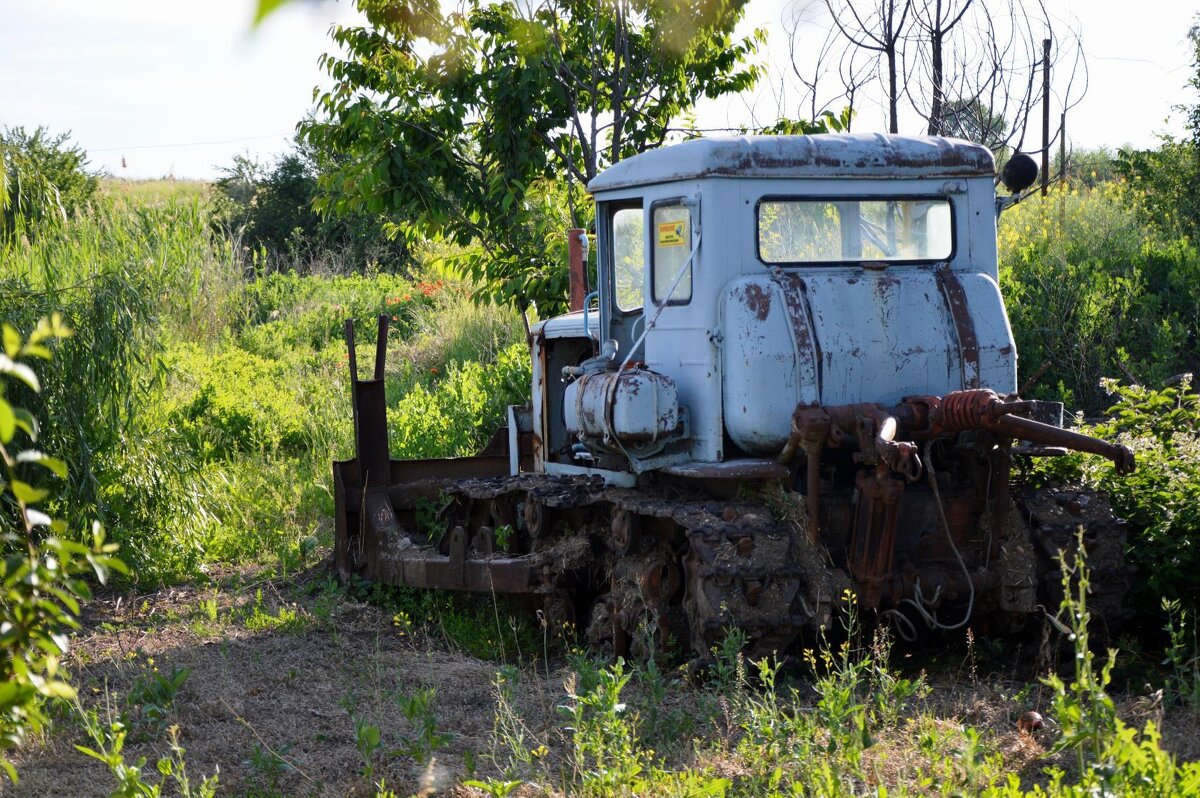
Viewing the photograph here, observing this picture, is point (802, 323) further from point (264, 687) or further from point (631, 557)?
point (264, 687)

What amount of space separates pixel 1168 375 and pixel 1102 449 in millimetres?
6594

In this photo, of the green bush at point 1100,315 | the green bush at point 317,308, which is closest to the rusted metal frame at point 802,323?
the green bush at point 1100,315

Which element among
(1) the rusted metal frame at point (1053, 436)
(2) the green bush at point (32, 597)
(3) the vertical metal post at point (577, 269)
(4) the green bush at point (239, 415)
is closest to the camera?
(2) the green bush at point (32, 597)

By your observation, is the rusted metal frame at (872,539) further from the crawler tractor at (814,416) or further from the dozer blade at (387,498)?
the dozer blade at (387,498)

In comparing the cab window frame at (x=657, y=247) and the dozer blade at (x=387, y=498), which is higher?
the cab window frame at (x=657, y=247)

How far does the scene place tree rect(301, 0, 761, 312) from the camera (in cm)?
1016

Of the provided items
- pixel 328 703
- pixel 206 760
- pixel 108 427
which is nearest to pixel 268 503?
pixel 108 427

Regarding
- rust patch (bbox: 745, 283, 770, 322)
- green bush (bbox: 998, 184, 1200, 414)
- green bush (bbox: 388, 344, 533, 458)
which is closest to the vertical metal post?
rust patch (bbox: 745, 283, 770, 322)

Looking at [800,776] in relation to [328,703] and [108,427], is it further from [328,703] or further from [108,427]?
[108,427]

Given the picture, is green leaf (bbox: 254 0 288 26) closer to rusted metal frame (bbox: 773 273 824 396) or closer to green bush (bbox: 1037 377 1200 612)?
rusted metal frame (bbox: 773 273 824 396)

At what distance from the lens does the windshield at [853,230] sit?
6.27 m

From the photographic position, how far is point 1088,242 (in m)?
15.8

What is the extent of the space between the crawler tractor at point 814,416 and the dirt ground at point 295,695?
60cm

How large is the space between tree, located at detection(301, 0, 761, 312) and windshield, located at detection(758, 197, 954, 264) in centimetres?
389
